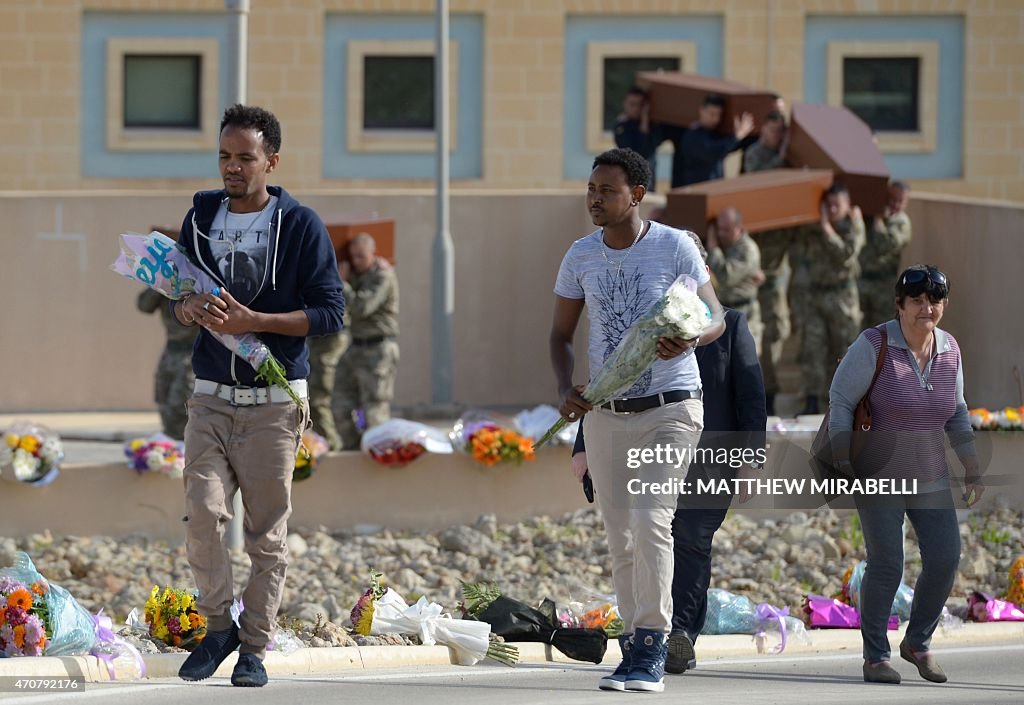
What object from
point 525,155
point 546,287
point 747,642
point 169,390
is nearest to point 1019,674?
point 747,642

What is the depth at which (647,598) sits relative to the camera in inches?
328

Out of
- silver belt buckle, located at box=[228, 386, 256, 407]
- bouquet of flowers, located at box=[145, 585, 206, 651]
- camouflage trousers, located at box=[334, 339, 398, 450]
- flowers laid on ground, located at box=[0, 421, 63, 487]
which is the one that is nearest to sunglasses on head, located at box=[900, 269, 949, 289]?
silver belt buckle, located at box=[228, 386, 256, 407]

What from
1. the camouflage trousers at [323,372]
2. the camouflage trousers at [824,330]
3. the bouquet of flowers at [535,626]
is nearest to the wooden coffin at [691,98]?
the camouflage trousers at [824,330]

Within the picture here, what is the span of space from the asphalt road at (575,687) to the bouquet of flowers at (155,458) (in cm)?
522

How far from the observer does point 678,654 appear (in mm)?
9125

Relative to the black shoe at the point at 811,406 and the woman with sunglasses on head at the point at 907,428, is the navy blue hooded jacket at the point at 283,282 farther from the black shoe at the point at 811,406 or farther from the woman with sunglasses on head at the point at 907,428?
the black shoe at the point at 811,406

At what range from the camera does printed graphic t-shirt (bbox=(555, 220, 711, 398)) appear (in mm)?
8406

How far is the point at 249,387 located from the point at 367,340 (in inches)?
333

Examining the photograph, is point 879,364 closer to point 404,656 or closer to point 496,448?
point 404,656

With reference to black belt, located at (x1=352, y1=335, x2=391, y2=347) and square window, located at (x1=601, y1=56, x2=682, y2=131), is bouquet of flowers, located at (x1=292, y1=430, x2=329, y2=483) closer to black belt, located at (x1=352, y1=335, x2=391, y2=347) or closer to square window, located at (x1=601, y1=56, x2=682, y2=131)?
black belt, located at (x1=352, y1=335, x2=391, y2=347)

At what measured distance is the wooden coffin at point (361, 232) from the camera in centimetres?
1670

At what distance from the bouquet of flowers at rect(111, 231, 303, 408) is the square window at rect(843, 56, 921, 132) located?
19479 mm

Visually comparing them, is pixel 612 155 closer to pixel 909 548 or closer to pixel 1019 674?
pixel 1019 674

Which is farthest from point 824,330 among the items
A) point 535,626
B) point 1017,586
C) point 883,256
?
point 535,626
